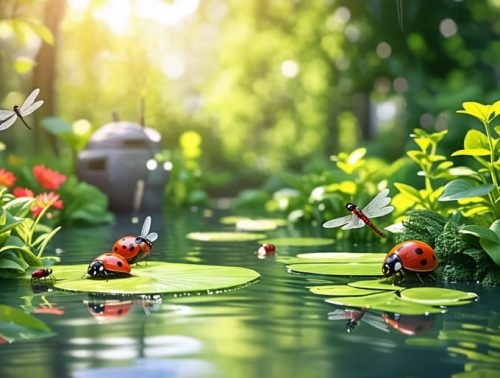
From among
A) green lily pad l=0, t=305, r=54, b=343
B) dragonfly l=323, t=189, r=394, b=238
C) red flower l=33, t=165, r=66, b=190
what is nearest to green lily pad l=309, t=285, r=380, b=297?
dragonfly l=323, t=189, r=394, b=238

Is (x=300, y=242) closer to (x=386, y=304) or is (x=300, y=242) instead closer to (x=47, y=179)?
(x=47, y=179)

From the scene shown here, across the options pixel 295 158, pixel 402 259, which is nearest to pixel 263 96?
pixel 295 158

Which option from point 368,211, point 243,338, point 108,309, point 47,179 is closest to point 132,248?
point 108,309

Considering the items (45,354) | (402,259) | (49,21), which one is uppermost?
(49,21)

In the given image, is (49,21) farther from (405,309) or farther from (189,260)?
(405,309)

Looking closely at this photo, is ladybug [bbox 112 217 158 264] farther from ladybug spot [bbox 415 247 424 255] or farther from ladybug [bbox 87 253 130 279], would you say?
ladybug spot [bbox 415 247 424 255]

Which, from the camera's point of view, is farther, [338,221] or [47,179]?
[47,179]
